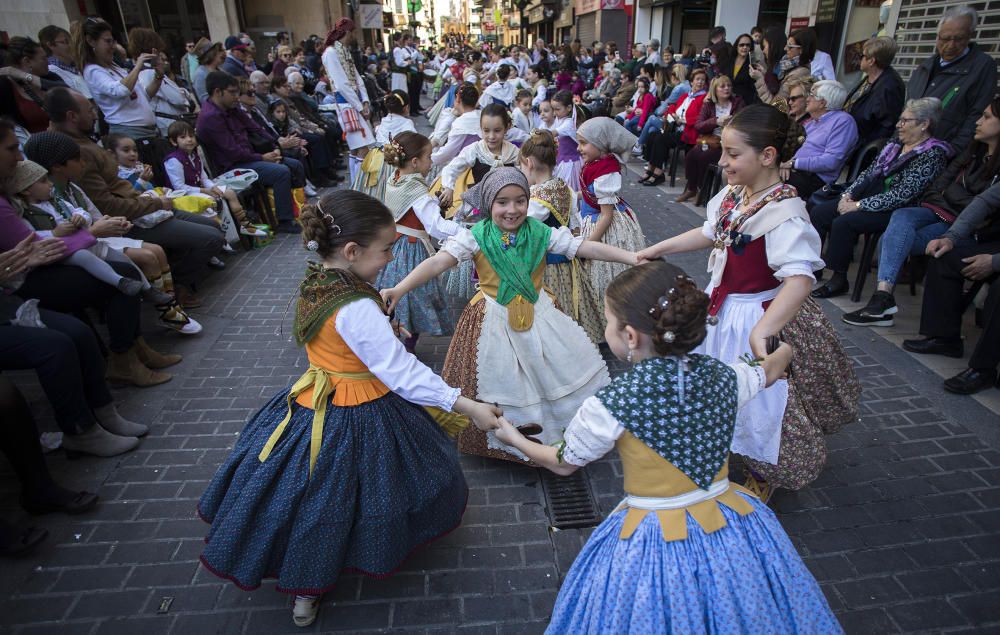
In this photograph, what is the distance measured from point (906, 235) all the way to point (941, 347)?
3.41 ft

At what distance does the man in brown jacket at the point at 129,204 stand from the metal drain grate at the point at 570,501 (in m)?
4.13

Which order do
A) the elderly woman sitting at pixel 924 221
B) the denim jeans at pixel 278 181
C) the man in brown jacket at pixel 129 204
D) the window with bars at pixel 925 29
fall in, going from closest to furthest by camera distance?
the elderly woman sitting at pixel 924 221, the man in brown jacket at pixel 129 204, the window with bars at pixel 925 29, the denim jeans at pixel 278 181

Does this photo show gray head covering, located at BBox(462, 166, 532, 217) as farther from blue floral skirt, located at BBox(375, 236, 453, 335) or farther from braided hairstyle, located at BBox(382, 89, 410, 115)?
braided hairstyle, located at BBox(382, 89, 410, 115)

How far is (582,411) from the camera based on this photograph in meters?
1.78

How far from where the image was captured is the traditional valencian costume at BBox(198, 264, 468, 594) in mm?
2191

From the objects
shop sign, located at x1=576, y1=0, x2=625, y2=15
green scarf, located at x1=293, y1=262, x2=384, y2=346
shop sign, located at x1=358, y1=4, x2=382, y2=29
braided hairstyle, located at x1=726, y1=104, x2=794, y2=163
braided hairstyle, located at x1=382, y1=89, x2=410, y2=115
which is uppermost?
shop sign, located at x1=576, y1=0, x2=625, y2=15

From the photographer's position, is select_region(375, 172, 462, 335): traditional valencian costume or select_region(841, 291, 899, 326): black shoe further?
select_region(841, 291, 899, 326): black shoe

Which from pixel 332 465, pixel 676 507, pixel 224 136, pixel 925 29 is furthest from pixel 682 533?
pixel 925 29

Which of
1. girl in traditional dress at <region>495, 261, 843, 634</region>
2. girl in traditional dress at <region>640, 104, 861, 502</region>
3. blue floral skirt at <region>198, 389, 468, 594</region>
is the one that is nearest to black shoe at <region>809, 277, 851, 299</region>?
girl in traditional dress at <region>640, 104, 861, 502</region>

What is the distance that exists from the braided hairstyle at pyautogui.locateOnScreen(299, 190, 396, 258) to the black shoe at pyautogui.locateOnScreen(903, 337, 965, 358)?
14.1ft

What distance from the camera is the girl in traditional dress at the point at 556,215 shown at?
4.09 m

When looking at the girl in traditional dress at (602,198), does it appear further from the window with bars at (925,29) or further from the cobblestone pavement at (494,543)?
the window with bars at (925,29)

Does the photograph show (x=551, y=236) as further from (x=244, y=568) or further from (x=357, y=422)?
(x=244, y=568)

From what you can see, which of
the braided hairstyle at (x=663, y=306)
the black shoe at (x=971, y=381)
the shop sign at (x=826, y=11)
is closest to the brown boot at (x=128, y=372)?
the braided hairstyle at (x=663, y=306)
